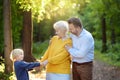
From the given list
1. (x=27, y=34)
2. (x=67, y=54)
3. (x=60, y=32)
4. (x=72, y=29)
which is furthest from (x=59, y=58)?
(x=27, y=34)

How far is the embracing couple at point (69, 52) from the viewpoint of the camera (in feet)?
22.5

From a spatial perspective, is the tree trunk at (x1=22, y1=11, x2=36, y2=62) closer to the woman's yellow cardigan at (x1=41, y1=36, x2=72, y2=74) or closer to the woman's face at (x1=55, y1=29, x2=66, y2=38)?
the woman's yellow cardigan at (x1=41, y1=36, x2=72, y2=74)

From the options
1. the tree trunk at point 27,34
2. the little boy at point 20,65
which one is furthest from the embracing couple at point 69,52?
the tree trunk at point 27,34

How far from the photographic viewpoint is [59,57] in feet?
22.8

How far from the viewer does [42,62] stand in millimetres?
7156

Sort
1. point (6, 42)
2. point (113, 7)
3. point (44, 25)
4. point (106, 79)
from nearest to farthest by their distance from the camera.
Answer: point (6, 42), point (106, 79), point (113, 7), point (44, 25)

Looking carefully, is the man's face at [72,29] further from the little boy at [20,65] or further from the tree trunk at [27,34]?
the tree trunk at [27,34]

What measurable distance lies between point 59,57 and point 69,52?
23cm

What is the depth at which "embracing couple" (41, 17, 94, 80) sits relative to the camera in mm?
6855

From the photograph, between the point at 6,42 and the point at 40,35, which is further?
the point at 40,35

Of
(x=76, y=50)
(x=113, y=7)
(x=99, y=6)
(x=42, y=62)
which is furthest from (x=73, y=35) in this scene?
(x=99, y=6)

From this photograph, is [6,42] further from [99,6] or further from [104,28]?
[104,28]

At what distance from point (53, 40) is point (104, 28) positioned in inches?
1088

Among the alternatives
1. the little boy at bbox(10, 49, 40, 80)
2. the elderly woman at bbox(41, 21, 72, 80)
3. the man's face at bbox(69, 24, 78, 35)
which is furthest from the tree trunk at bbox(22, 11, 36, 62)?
the man's face at bbox(69, 24, 78, 35)
